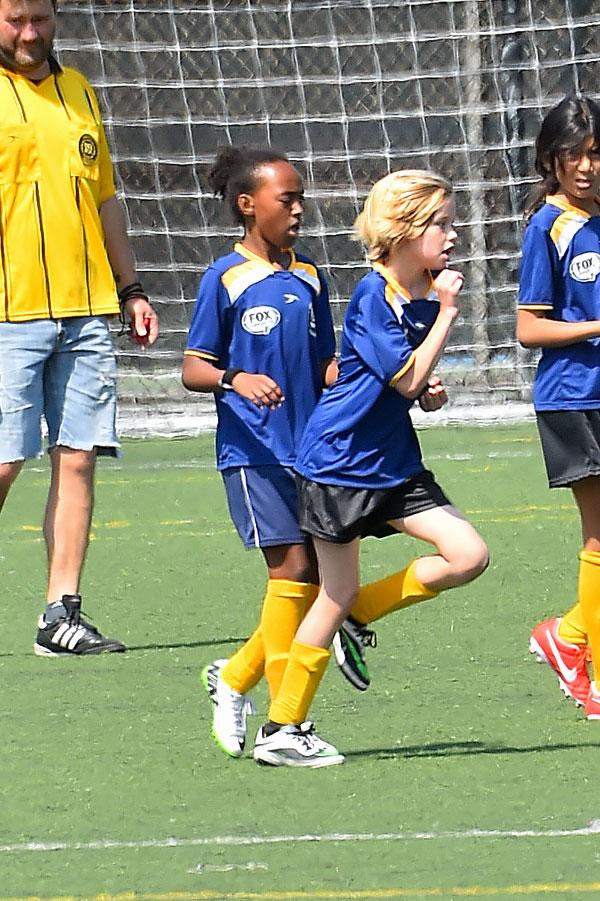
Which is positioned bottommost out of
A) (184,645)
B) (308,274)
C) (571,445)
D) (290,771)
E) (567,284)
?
(184,645)

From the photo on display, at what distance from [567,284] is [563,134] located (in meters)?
0.41

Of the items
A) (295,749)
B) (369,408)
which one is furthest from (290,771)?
(369,408)

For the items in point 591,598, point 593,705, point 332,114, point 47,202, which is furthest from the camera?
point 332,114

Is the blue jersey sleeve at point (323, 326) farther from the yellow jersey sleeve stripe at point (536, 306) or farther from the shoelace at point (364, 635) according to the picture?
the shoelace at point (364, 635)

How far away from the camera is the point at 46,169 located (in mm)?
6559

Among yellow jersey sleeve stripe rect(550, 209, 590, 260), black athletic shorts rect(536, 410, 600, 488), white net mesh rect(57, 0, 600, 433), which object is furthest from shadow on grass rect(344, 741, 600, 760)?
A: white net mesh rect(57, 0, 600, 433)

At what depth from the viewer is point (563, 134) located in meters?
5.50

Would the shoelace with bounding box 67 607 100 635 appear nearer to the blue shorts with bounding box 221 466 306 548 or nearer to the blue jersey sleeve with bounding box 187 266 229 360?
the blue shorts with bounding box 221 466 306 548

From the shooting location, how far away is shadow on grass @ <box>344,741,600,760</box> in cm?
504

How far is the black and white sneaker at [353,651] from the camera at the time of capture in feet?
17.4

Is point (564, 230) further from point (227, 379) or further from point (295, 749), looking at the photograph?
point (295, 749)

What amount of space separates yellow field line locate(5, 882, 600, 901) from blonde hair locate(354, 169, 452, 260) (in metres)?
1.72

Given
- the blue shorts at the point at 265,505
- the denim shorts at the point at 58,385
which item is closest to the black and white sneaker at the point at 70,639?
the denim shorts at the point at 58,385

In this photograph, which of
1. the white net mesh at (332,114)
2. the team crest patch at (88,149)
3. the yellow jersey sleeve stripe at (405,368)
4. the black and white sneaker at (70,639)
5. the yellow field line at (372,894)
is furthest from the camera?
the white net mesh at (332,114)
